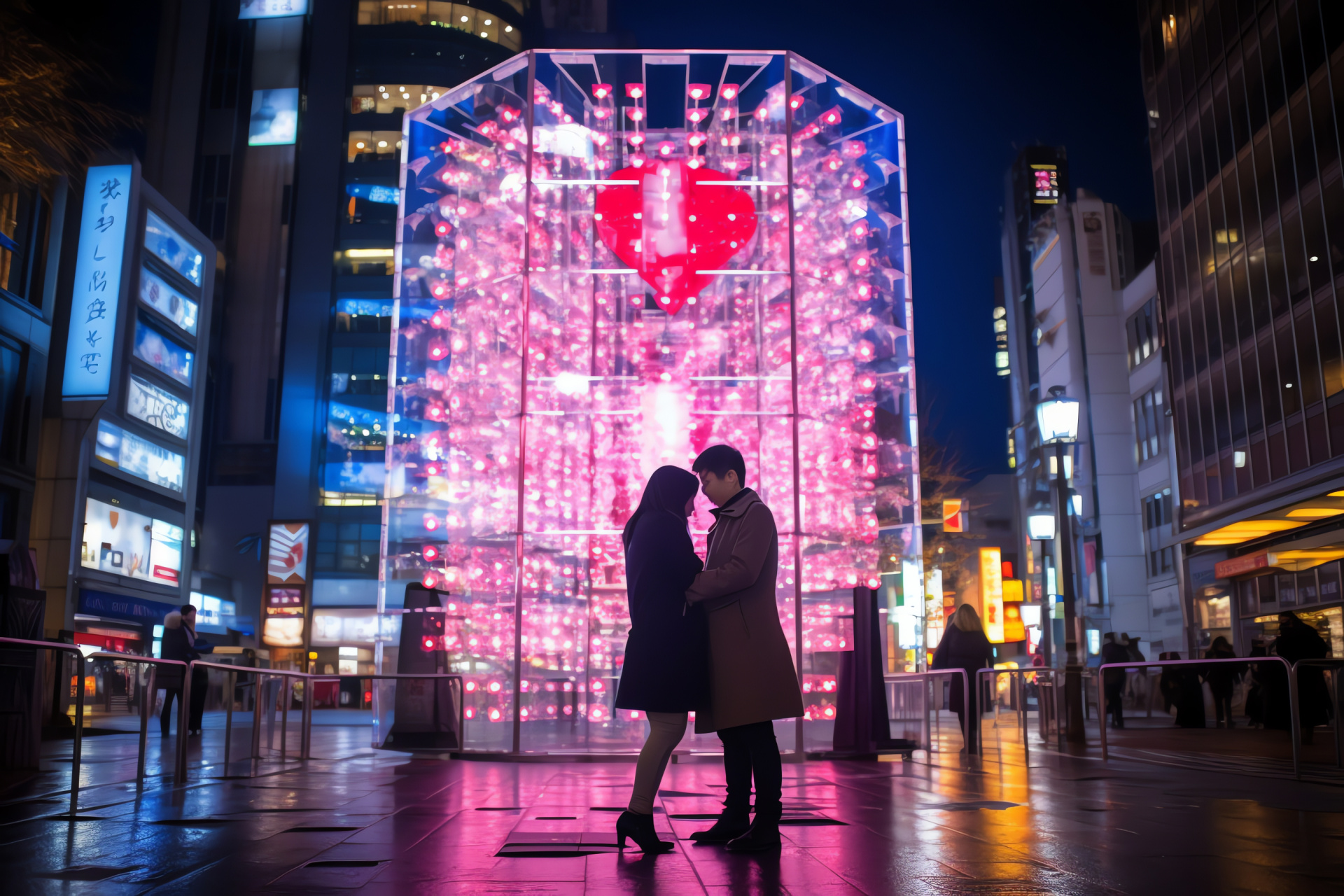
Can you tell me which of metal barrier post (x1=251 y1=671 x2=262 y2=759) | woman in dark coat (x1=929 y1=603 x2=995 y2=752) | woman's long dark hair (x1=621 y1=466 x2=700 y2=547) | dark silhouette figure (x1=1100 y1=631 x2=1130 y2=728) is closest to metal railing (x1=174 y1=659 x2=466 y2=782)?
metal barrier post (x1=251 y1=671 x2=262 y2=759)

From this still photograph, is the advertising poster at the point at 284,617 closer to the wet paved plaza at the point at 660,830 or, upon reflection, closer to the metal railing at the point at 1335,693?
the wet paved plaza at the point at 660,830

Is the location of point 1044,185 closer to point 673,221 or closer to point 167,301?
point 167,301

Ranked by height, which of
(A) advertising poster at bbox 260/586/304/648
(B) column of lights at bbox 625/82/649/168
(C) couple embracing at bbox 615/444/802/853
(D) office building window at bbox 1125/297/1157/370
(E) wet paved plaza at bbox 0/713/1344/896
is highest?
(D) office building window at bbox 1125/297/1157/370

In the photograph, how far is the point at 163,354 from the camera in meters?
35.6

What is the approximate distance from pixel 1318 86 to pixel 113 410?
30710mm

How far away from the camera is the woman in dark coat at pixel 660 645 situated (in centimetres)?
457

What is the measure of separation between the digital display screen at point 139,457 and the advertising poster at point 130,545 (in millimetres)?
1285

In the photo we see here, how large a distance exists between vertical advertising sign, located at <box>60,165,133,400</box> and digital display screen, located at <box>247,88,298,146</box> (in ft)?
86.3

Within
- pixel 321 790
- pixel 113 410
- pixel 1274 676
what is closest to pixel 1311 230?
pixel 1274 676

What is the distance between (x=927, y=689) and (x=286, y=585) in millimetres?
39887

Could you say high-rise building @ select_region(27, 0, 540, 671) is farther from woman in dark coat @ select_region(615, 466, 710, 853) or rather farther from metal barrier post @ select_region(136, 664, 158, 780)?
woman in dark coat @ select_region(615, 466, 710, 853)

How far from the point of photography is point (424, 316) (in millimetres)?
12219

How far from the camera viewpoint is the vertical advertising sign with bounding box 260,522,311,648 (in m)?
46.2

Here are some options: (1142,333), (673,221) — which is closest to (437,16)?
(1142,333)
